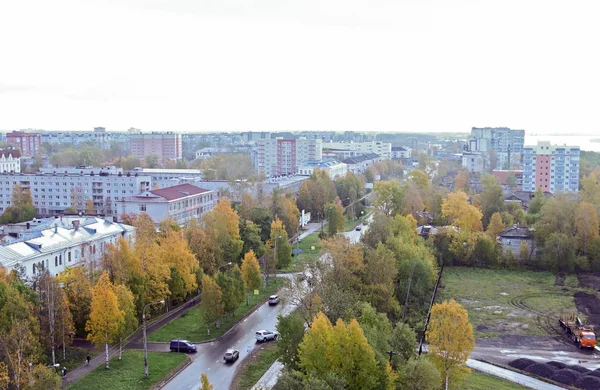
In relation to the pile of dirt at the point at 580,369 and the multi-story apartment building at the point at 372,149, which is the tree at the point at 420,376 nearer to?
the pile of dirt at the point at 580,369

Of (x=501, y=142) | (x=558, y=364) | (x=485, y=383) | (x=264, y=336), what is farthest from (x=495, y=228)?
(x=501, y=142)

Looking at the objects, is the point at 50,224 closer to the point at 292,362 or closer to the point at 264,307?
the point at 264,307

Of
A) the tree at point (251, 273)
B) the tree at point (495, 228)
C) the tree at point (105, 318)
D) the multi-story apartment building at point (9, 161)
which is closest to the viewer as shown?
the tree at point (105, 318)

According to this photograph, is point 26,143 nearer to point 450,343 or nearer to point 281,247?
point 281,247

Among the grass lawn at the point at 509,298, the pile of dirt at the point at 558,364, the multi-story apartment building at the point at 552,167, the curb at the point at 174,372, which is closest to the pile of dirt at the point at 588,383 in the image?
the pile of dirt at the point at 558,364

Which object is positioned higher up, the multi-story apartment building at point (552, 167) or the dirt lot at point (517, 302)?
the multi-story apartment building at point (552, 167)
